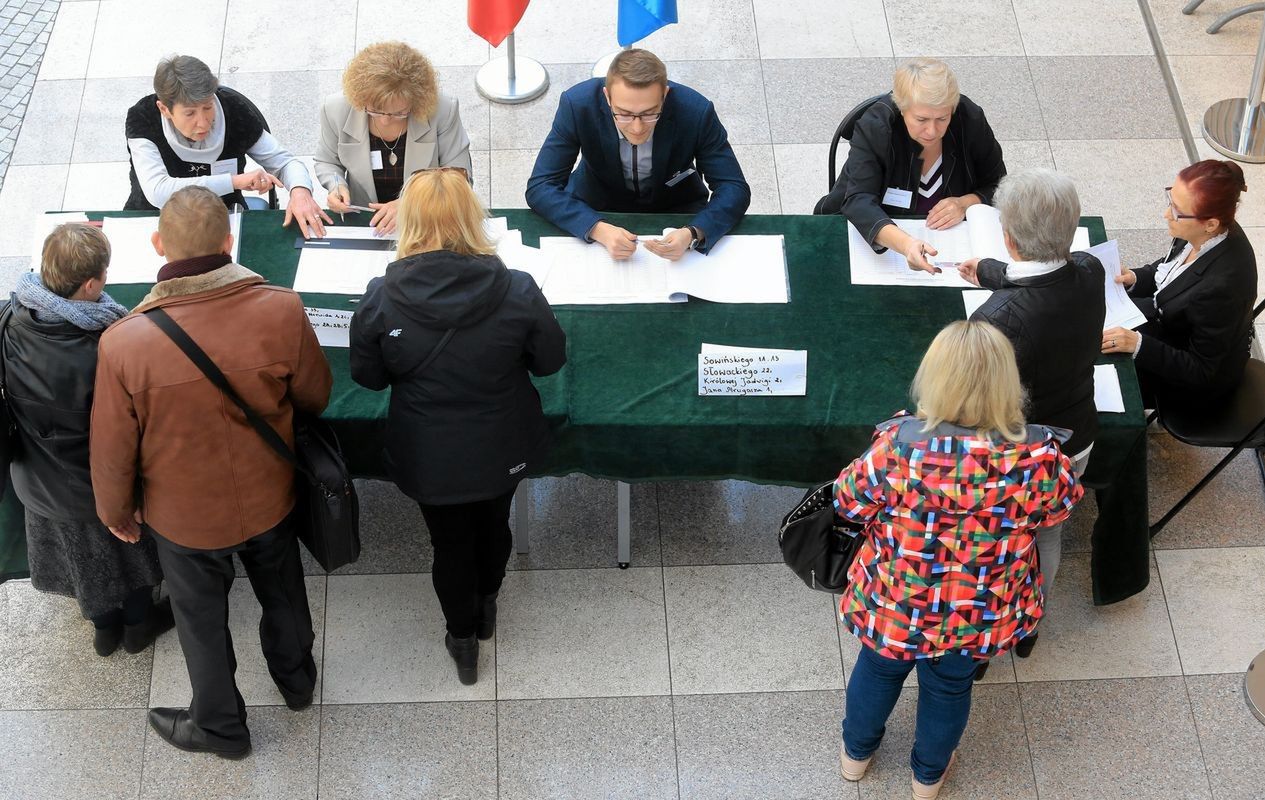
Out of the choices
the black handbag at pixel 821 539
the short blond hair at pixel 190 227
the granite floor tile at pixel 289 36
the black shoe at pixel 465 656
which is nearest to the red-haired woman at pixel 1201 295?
the black handbag at pixel 821 539

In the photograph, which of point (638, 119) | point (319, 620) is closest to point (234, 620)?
point (319, 620)

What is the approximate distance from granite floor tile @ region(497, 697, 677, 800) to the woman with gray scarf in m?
1.09

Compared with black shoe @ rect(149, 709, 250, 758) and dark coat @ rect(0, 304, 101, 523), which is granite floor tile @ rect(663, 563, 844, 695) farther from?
dark coat @ rect(0, 304, 101, 523)

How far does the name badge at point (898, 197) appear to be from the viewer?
3.67m

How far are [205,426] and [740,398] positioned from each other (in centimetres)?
132

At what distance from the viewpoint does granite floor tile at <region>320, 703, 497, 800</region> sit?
326cm

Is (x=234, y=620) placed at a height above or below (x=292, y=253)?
below

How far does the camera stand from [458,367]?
2725mm

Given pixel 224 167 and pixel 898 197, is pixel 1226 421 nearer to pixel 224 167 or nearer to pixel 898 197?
pixel 898 197

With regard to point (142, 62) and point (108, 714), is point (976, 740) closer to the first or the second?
point (108, 714)

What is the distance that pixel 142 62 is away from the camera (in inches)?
200

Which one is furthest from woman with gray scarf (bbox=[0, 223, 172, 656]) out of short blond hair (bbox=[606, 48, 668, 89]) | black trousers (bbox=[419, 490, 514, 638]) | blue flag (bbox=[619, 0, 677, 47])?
blue flag (bbox=[619, 0, 677, 47])

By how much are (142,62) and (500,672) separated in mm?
3175

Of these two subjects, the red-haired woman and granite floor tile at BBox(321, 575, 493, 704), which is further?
granite floor tile at BBox(321, 575, 493, 704)
